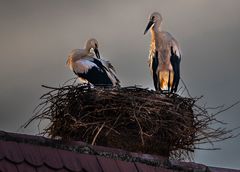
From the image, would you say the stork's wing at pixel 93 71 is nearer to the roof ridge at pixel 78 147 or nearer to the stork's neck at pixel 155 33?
the stork's neck at pixel 155 33

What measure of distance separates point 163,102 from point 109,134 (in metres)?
1.16

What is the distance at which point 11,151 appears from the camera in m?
3.67

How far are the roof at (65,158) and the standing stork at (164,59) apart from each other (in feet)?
19.3

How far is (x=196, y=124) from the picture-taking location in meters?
6.75

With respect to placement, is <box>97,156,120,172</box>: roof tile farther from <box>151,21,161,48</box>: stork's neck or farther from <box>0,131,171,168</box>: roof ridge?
<box>151,21,161,48</box>: stork's neck

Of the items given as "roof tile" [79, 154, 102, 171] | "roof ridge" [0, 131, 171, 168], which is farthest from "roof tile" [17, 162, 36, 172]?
"roof tile" [79, 154, 102, 171]

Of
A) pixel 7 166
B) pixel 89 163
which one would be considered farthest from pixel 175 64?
pixel 7 166

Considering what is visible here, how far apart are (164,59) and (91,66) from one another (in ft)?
3.92

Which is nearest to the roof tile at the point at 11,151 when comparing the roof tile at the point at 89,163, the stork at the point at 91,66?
the roof tile at the point at 89,163

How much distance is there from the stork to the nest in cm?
241

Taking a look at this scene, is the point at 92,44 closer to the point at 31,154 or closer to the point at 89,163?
the point at 89,163

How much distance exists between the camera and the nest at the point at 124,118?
6.10 m

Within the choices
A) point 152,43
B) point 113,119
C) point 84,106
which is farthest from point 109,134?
point 152,43

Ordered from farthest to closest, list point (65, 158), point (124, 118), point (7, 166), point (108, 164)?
point (124, 118) < point (108, 164) < point (65, 158) < point (7, 166)
